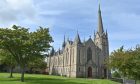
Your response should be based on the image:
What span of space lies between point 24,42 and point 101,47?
52.4 metres

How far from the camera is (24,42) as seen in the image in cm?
5403

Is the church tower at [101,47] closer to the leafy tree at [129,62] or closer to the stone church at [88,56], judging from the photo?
the stone church at [88,56]

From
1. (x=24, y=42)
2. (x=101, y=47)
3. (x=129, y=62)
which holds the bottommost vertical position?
(x=129, y=62)

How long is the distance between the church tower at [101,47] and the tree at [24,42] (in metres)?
47.6

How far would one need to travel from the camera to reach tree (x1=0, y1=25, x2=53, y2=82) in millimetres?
53656

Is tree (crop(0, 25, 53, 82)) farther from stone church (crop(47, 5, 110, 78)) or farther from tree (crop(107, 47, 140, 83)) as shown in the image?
stone church (crop(47, 5, 110, 78))

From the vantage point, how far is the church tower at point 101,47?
101125 mm

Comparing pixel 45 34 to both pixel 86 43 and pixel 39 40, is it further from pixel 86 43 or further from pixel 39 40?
pixel 86 43

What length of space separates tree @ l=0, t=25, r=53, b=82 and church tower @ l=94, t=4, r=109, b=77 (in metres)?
47.6

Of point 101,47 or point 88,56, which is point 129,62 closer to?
point 88,56

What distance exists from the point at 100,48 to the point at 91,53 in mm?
4505

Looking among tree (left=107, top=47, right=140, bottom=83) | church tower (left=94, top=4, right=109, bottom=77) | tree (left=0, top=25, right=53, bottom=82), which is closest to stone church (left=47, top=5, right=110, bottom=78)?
church tower (left=94, top=4, right=109, bottom=77)

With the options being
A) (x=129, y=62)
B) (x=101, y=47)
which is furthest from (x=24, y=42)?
(x=101, y=47)

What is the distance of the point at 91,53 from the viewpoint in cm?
10025
